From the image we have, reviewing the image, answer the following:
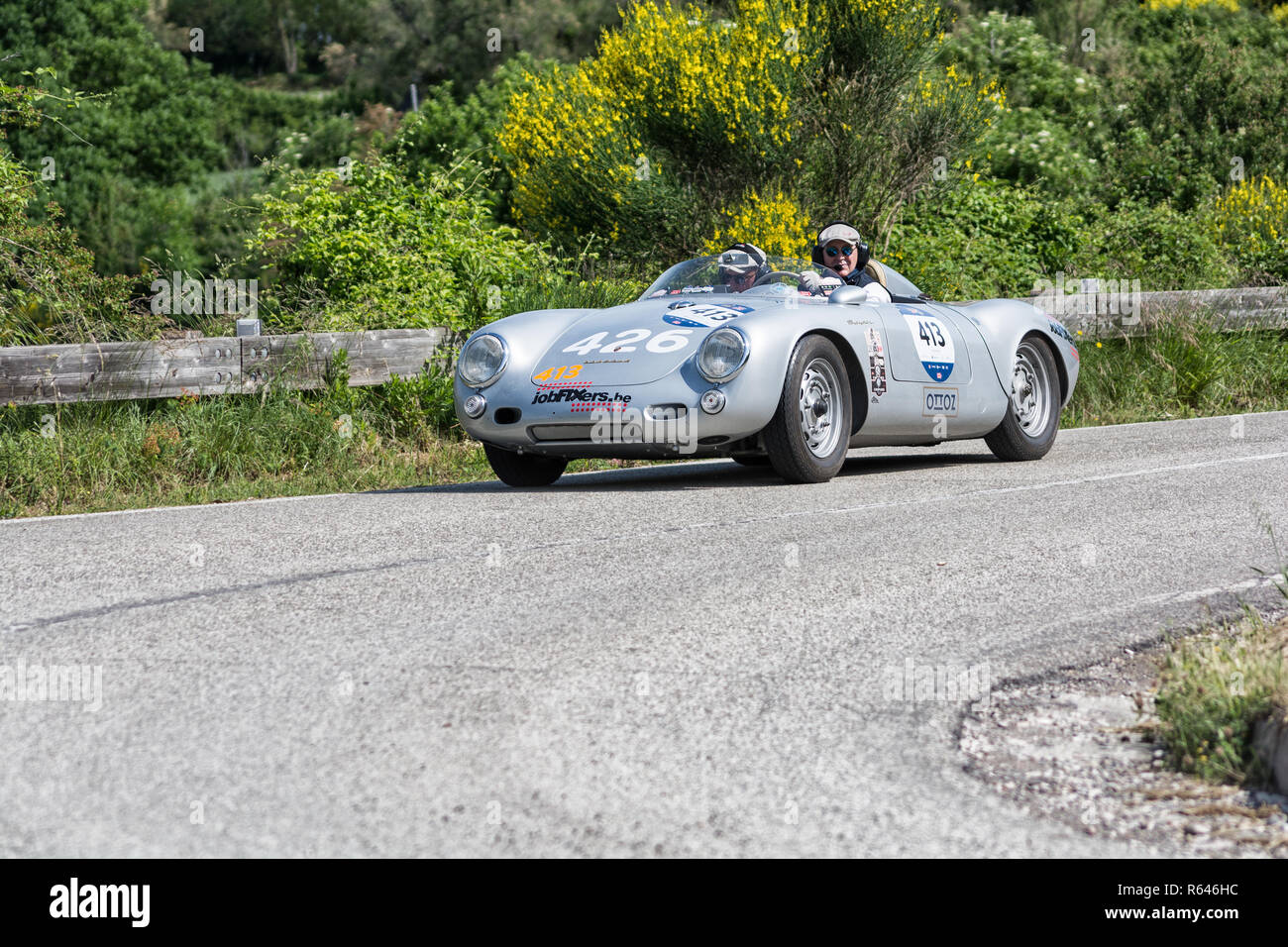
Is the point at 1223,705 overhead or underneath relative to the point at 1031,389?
overhead

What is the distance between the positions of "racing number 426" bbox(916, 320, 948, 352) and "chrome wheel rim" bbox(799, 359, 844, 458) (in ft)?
3.13

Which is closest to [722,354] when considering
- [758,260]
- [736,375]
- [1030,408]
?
[736,375]

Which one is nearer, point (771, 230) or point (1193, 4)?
point (771, 230)

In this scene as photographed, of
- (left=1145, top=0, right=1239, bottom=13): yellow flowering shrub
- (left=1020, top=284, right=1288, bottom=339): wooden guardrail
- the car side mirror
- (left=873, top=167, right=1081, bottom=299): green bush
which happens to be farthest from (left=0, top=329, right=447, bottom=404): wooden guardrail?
(left=1145, top=0, right=1239, bottom=13): yellow flowering shrub

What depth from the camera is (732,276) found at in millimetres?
8672

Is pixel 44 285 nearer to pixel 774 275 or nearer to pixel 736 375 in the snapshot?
pixel 774 275

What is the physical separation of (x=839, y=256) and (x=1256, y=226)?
10.1 metres

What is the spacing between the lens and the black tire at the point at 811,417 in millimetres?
7527

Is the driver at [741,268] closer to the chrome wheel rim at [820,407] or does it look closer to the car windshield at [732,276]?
the car windshield at [732,276]

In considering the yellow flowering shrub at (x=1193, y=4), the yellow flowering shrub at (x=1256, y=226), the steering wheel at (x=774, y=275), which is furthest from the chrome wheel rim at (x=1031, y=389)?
the yellow flowering shrub at (x=1193, y=4)

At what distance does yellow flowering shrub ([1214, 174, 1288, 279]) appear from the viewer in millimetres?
15891

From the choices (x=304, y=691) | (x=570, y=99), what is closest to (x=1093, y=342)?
(x=570, y=99)

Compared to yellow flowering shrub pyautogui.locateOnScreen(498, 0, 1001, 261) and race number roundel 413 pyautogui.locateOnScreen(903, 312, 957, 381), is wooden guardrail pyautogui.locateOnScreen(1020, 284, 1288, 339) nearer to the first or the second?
yellow flowering shrub pyautogui.locateOnScreen(498, 0, 1001, 261)

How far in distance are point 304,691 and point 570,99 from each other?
13.8 m
